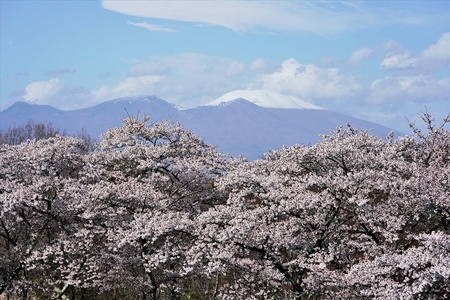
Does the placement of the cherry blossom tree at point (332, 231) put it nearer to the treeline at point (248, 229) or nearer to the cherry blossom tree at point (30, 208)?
the treeline at point (248, 229)

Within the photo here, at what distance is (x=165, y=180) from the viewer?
21.3 meters

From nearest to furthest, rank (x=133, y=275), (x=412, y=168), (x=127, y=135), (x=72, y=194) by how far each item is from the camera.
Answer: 1. (x=72, y=194)
2. (x=412, y=168)
3. (x=133, y=275)
4. (x=127, y=135)

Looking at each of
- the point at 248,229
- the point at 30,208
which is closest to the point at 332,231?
the point at 248,229

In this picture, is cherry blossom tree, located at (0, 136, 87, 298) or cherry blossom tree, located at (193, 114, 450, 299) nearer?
cherry blossom tree, located at (193, 114, 450, 299)

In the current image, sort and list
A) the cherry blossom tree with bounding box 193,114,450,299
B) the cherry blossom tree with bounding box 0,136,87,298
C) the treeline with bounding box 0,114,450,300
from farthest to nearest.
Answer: the cherry blossom tree with bounding box 0,136,87,298
the treeline with bounding box 0,114,450,300
the cherry blossom tree with bounding box 193,114,450,299

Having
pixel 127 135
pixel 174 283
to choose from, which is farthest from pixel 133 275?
pixel 127 135

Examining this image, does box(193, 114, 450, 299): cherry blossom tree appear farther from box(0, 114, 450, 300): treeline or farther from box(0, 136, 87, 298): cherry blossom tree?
box(0, 136, 87, 298): cherry blossom tree

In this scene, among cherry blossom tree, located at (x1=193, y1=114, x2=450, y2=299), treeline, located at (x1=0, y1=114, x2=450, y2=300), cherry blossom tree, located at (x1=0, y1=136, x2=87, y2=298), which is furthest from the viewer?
cherry blossom tree, located at (x1=0, y1=136, x2=87, y2=298)

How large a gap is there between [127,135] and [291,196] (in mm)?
11979

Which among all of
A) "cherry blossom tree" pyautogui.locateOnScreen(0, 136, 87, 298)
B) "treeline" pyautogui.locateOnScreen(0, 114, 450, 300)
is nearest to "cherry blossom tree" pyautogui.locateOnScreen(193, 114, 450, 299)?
"treeline" pyautogui.locateOnScreen(0, 114, 450, 300)

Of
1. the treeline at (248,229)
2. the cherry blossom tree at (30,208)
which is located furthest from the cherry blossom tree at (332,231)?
the cherry blossom tree at (30,208)

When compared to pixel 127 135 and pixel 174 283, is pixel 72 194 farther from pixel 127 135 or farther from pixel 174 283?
pixel 127 135

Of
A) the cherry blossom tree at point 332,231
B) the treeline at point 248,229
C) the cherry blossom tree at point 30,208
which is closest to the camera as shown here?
the cherry blossom tree at point 332,231

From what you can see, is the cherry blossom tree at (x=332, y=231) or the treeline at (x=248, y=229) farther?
the treeline at (x=248, y=229)
